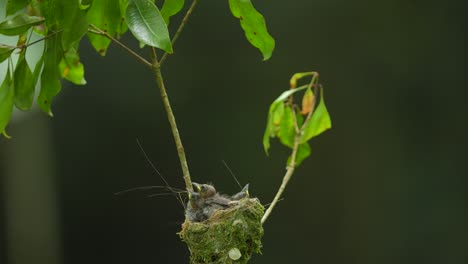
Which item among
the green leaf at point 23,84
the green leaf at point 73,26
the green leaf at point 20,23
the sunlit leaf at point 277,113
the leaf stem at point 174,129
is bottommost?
the sunlit leaf at point 277,113

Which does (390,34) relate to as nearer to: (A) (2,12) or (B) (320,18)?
(B) (320,18)

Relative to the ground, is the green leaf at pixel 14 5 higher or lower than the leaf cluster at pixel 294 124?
higher

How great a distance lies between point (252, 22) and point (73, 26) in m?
0.46

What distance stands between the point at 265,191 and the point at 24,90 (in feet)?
14.0

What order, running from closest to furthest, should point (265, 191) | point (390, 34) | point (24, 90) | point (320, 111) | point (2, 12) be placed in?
point (24, 90), point (320, 111), point (2, 12), point (265, 191), point (390, 34)

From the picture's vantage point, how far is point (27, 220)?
613 cm

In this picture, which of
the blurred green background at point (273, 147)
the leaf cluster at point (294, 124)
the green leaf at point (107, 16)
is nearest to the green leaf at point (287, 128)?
the leaf cluster at point (294, 124)

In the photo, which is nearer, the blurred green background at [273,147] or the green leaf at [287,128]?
the green leaf at [287,128]

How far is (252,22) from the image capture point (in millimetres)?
1803

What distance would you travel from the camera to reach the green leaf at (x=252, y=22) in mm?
1781

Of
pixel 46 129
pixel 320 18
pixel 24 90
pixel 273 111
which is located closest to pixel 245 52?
pixel 320 18

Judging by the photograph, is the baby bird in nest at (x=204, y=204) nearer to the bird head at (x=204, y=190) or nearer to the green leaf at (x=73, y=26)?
the bird head at (x=204, y=190)

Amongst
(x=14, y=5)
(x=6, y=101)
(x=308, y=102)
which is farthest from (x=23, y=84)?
(x=308, y=102)

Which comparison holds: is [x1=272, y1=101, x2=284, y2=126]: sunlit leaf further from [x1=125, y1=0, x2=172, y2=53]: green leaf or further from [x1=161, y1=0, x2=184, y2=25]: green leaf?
[x1=125, y1=0, x2=172, y2=53]: green leaf
